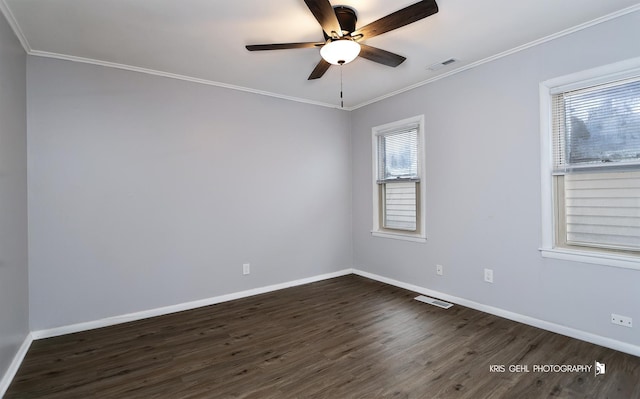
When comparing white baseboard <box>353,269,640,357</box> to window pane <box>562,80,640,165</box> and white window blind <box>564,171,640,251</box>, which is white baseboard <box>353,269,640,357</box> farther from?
window pane <box>562,80,640,165</box>

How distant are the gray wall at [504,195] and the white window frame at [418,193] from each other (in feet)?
0.28

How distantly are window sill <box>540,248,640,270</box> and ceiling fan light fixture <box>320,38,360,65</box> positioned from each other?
242cm

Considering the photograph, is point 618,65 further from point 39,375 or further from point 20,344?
point 20,344

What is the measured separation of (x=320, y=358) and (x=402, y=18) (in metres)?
2.51

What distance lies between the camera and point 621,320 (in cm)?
241

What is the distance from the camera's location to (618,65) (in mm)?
2396

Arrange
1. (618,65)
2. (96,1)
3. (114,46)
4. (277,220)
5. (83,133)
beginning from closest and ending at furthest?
1. (96,1)
2. (618,65)
3. (114,46)
4. (83,133)
5. (277,220)

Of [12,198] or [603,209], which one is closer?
[12,198]

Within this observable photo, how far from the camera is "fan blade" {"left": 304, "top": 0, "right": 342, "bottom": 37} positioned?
1.84 meters

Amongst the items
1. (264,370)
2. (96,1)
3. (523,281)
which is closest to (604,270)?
(523,281)

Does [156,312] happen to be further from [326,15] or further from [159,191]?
[326,15]

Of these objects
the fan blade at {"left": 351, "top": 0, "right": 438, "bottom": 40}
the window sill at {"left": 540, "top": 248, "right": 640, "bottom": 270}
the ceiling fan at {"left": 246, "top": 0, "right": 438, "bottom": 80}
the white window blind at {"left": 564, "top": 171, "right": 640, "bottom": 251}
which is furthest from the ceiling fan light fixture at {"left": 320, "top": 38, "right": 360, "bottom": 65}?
the window sill at {"left": 540, "top": 248, "right": 640, "bottom": 270}

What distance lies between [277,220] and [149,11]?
263 cm

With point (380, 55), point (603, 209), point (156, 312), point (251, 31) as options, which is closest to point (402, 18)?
point (380, 55)
